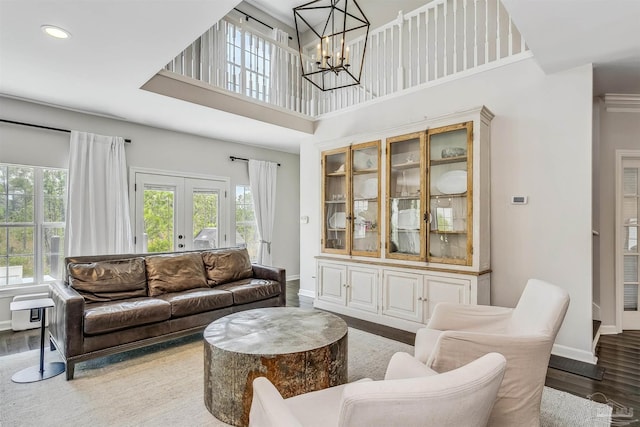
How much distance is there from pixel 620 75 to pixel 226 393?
172 inches

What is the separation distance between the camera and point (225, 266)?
426 cm

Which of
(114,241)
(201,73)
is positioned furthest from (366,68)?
(114,241)

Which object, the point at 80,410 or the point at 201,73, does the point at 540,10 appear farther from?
the point at 80,410

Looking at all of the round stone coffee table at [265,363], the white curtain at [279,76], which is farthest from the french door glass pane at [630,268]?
the white curtain at [279,76]

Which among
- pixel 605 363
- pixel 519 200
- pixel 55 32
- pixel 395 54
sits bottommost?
pixel 605 363

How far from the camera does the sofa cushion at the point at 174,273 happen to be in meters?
3.68

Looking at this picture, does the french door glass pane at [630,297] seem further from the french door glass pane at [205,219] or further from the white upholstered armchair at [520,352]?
the french door glass pane at [205,219]

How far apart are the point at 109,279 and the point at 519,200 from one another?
13.8 feet

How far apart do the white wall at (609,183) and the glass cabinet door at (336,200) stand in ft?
9.69

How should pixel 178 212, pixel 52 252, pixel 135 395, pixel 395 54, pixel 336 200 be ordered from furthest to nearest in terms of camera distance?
pixel 178 212 → pixel 395 54 → pixel 336 200 → pixel 52 252 → pixel 135 395

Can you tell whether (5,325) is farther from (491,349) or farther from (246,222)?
(491,349)

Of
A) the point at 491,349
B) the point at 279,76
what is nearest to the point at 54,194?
the point at 279,76

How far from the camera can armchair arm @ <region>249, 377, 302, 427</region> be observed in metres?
1.17

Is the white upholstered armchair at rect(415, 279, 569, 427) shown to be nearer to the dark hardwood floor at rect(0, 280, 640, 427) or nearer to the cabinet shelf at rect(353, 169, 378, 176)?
the dark hardwood floor at rect(0, 280, 640, 427)
